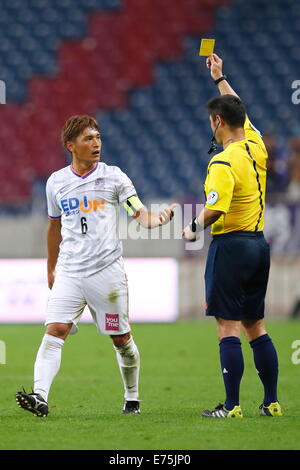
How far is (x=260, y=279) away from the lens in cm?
647

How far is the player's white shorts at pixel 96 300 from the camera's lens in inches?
261

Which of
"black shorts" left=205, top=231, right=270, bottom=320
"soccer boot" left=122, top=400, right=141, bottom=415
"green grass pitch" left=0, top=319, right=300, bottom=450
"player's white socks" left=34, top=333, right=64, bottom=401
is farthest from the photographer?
"soccer boot" left=122, top=400, right=141, bottom=415

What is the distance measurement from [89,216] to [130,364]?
1.05 metres

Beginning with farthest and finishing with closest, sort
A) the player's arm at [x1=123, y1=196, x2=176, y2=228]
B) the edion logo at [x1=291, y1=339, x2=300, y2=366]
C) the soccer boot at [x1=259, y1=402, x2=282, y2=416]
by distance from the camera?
the edion logo at [x1=291, y1=339, x2=300, y2=366]
the soccer boot at [x1=259, y1=402, x2=282, y2=416]
the player's arm at [x1=123, y1=196, x2=176, y2=228]

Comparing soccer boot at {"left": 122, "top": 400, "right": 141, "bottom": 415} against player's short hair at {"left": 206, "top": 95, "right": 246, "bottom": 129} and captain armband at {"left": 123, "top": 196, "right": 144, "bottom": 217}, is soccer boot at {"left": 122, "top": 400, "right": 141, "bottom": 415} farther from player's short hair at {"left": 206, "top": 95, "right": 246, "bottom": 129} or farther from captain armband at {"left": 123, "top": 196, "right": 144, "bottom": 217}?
player's short hair at {"left": 206, "top": 95, "right": 246, "bottom": 129}

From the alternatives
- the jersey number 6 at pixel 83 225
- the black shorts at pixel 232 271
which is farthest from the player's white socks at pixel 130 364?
the jersey number 6 at pixel 83 225

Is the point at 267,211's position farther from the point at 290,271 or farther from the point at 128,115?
the point at 128,115

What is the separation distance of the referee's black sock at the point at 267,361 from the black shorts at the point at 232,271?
10.1 inches

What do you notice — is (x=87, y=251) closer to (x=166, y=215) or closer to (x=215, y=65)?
(x=166, y=215)

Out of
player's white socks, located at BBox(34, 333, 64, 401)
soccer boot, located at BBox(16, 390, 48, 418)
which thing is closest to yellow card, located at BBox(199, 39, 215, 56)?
player's white socks, located at BBox(34, 333, 64, 401)

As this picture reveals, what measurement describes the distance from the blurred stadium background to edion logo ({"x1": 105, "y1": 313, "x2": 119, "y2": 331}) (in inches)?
377

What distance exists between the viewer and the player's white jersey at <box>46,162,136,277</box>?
6.66m
